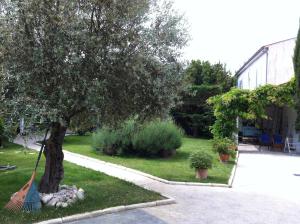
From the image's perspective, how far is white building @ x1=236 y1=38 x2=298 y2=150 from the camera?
857 inches

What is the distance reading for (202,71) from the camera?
30.7 metres

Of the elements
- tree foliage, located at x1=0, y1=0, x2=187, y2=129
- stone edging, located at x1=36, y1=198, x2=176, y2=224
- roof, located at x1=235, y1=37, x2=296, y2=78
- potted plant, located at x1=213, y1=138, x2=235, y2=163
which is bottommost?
stone edging, located at x1=36, y1=198, x2=176, y2=224

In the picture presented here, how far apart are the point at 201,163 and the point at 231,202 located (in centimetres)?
248

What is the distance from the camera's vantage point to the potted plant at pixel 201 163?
37.1 feet

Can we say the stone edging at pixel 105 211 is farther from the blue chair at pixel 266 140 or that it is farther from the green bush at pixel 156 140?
the blue chair at pixel 266 140

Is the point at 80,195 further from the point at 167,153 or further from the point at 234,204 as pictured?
the point at 167,153

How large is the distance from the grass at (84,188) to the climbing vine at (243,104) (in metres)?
9.08

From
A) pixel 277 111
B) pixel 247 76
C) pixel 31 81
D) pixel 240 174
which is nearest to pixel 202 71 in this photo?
pixel 247 76

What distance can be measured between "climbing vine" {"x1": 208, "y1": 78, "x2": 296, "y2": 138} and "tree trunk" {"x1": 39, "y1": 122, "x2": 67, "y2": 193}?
12.4m

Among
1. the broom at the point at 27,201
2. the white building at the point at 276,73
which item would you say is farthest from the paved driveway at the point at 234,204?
the white building at the point at 276,73

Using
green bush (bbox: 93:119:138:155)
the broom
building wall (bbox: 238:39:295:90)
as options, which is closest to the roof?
building wall (bbox: 238:39:295:90)

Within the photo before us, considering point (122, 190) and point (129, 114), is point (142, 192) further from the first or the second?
point (129, 114)

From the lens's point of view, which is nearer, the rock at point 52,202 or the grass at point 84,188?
the grass at point 84,188

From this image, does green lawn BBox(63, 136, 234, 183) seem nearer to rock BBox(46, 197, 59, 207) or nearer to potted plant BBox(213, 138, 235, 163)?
potted plant BBox(213, 138, 235, 163)
